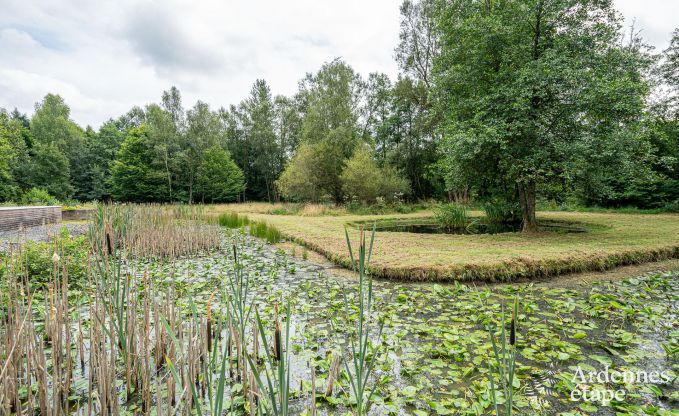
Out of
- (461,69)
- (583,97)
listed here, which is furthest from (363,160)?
(583,97)

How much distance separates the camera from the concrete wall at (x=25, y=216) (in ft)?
33.9

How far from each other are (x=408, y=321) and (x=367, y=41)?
99.7ft

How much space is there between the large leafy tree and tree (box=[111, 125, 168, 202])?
3162 cm

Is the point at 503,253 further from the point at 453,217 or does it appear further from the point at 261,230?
the point at 261,230

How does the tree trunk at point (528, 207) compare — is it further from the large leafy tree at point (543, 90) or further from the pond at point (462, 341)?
the pond at point (462, 341)

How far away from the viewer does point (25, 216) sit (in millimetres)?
11445

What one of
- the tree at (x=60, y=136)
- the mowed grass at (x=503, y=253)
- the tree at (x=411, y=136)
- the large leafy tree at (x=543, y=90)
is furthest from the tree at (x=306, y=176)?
the tree at (x=60, y=136)

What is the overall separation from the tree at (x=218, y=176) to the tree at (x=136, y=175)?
4112 mm

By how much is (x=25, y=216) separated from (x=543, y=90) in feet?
56.2

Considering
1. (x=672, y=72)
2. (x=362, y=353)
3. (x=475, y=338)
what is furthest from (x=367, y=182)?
(x=362, y=353)

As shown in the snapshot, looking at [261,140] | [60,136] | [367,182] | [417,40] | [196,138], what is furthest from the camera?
[60,136]

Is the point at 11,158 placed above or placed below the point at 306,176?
above

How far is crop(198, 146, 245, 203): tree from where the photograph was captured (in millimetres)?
31453

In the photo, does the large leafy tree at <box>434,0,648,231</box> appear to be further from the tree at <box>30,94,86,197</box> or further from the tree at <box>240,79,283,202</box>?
the tree at <box>30,94,86,197</box>
